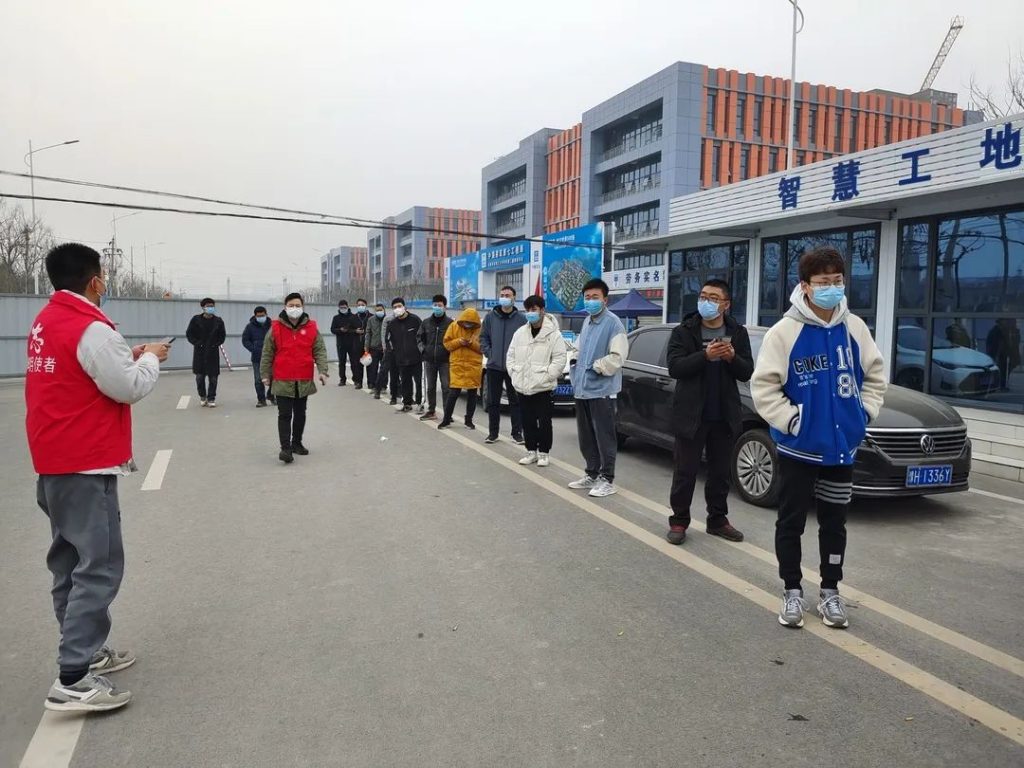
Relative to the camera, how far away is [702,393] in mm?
5445

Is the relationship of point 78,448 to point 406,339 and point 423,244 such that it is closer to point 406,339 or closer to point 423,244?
point 406,339

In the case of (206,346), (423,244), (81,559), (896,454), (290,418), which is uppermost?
(423,244)

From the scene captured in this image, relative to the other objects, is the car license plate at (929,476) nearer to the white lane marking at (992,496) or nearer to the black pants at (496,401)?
the white lane marking at (992,496)

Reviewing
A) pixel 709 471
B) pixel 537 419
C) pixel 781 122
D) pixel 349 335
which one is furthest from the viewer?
pixel 781 122

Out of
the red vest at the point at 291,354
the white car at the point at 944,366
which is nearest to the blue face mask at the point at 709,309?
the red vest at the point at 291,354

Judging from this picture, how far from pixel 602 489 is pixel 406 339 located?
250 inches

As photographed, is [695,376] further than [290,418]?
No

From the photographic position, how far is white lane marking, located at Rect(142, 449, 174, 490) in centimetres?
733

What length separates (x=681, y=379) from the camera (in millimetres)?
5480

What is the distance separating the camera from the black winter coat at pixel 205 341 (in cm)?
1363

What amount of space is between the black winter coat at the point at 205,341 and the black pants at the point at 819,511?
11722mm

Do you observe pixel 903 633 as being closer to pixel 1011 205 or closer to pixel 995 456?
pixel 995 456

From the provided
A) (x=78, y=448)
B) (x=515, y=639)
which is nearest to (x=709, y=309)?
(x=515, y=639)

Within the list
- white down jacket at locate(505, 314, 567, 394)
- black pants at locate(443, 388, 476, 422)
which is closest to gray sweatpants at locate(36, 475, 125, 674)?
white down jacket at locate(505, 314, 567, 394)
